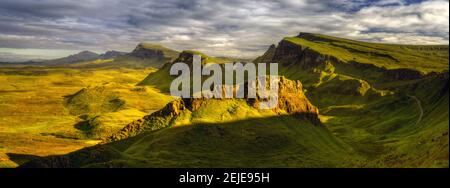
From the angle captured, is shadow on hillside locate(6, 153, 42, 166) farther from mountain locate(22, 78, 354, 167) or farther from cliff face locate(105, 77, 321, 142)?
mountain locate(22, 78, 354, 167)

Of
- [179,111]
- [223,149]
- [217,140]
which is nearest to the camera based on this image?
[223,149]

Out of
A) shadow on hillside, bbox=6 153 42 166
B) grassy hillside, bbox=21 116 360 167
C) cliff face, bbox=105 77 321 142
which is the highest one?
cliff face, bbox=105 77 321 142

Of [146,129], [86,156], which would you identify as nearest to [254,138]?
[146,129]

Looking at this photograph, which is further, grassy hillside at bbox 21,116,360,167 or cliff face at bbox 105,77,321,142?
cliff face at bbox 105,77,321,142

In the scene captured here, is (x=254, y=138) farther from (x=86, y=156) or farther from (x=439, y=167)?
(x=439, y=167)

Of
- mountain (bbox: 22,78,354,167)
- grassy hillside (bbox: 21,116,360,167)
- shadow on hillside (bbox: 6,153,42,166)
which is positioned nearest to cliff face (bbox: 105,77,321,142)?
mountain (bbox: 22,78,354,167)

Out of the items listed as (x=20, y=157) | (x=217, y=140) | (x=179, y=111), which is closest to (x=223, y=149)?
(x=217, y=140)

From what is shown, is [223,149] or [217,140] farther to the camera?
[217,140]

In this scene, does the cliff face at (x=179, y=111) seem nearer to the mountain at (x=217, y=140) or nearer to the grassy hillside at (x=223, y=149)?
the mountain at (x=217, y=140)

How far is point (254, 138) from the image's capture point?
156875 millimetres

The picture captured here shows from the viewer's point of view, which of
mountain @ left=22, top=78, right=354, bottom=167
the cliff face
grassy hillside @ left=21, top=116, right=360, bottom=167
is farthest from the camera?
the cliff face

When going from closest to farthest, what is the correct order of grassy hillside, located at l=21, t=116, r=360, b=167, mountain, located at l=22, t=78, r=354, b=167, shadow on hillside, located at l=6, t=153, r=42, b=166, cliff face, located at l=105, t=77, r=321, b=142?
grassy hillside, located at l=21, t=116, r=360, b=167 < mountain, located at l=22, t=78, r=354, b=167 < cliff face, located at l=105, t=77, r=321, b=142 < shadow on hillside, located at l=6, t=153, r=42, b=166

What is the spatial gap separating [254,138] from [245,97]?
83.0ft

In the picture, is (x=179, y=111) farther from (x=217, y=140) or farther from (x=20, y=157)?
(x=20, y=157)
